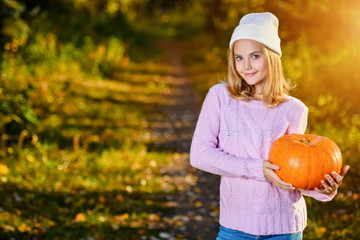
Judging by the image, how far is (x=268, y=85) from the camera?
238cm

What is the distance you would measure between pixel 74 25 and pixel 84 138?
6.65 m

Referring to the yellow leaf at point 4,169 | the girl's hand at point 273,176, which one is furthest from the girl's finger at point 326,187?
the yellow leaf at point 4,169

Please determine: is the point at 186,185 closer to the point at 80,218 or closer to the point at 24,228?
the point at 80,218

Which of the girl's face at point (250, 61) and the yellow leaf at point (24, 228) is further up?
the girl's face at point (250, 61)

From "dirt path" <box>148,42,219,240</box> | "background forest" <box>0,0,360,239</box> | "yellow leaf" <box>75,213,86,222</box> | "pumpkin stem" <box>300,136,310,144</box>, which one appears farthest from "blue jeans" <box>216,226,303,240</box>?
"yellow leaf" <box>75,213,86,222</box>

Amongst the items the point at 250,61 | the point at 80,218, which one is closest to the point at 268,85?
the point at 250,61

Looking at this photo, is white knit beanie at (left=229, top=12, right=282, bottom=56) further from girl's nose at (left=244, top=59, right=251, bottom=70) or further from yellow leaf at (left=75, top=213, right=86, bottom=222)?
yellow leaf at (left=75, top=213, right=86, bottom=222)

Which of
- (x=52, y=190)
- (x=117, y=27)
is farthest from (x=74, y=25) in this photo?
(x=52, y=190)

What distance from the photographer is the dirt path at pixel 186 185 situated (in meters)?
4.89

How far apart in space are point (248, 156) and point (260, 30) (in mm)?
706

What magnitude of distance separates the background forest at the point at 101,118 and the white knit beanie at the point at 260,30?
196 cm

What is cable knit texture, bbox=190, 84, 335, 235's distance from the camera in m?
2.29

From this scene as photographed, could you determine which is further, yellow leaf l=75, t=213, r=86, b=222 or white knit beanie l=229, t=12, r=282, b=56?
yellow leaf l=75, t=213, r=86, b=222

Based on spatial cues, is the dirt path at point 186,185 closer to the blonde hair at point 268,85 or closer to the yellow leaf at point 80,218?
the yellow leaf at point 80,218
